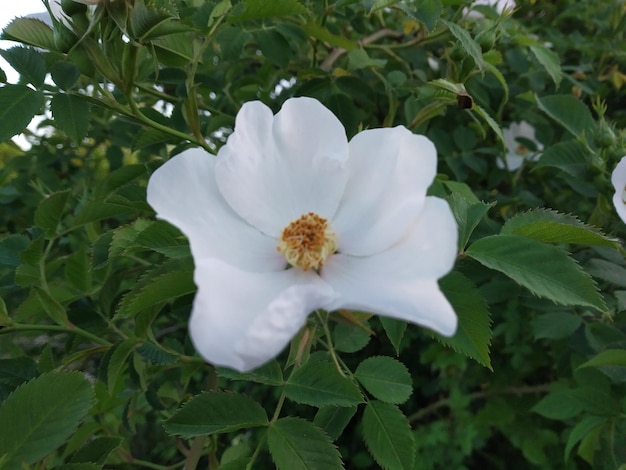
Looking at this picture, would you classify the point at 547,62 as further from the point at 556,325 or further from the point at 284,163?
the point at 284,163

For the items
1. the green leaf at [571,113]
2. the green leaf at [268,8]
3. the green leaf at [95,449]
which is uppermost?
the green leaf at [268,8]

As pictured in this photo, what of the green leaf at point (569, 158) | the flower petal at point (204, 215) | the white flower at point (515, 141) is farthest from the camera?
the white flower at point (515, 141)

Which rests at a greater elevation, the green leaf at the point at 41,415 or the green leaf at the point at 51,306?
the green leaf at the point at 41,415

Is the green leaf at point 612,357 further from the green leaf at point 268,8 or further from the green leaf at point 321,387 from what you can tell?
the green leaf at point 268,8

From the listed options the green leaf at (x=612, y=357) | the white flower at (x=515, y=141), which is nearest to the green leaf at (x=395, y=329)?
the green leaf at (x=612, y=357)

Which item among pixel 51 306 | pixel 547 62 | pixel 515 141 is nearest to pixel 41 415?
pixel 51 306

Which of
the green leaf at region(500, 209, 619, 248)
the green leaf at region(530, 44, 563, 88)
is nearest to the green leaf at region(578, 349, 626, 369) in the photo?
the green leaf at region(500, 209, 619, 248)

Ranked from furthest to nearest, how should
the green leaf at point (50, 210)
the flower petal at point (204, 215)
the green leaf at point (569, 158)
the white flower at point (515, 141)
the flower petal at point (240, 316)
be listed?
the white flower at point (515, 141), the green leaf at point (569, 158), the green leaf at point (50, 210), the flower petal at point (204, 215), the flower petal at point (240, 316)

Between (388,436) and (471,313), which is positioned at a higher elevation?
(471,313)

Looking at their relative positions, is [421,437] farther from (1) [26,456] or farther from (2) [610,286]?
(1) [26,456]
